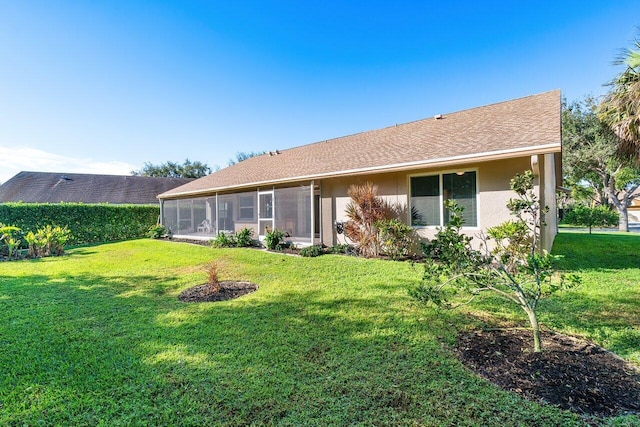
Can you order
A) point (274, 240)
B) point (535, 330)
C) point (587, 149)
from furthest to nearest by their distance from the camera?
point (587, 149), point (274, 240), point (535, 330)

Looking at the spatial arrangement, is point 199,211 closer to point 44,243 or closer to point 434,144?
point 44,243

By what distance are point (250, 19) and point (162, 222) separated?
508 inches

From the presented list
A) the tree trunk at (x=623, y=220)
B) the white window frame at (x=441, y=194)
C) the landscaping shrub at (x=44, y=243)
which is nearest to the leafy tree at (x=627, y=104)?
the white window frame at (x=441, y=194)

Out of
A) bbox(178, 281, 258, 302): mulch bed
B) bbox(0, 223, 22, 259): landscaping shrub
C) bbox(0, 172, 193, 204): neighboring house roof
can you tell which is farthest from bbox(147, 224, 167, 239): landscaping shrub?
bbox(178, 281, 258, 302): mulch bed

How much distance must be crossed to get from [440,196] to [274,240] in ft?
19.4

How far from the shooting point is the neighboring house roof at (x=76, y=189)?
2231 cm

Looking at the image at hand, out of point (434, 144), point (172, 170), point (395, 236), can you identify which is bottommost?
point (395, 236)

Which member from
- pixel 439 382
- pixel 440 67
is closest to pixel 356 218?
pixel 439 382

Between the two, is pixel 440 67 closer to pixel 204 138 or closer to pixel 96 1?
pixel 96 1

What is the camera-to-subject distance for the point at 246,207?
12.8 metres

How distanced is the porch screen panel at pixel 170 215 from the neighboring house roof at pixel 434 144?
3.25m

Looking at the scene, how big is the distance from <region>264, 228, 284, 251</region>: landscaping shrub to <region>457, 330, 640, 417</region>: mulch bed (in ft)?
25.8

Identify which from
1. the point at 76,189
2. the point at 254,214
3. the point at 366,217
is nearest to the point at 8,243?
the point at 254,214

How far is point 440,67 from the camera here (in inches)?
509
